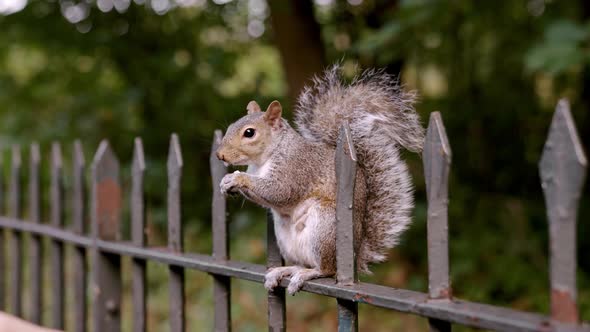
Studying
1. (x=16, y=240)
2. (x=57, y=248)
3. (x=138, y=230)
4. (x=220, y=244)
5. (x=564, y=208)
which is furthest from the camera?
(x=16, y=240)

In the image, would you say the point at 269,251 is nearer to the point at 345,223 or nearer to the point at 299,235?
the point at 299,235

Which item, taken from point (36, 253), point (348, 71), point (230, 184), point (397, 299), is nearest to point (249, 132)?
point (230, 184)

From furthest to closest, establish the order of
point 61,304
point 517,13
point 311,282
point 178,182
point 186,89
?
point 517,13, point 186,89, point 61,304, point 178,182, point 311,282

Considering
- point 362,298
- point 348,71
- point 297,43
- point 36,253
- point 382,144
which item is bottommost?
point 36,253

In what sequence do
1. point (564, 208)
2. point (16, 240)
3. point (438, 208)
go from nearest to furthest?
point (564, 208), point (438, 208), point (16, 240)

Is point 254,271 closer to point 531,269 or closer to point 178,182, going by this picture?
point 178,182

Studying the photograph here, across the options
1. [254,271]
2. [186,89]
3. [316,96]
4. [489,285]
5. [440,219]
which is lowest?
[489,285]

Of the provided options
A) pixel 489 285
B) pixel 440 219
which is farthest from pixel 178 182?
pixel 489 285

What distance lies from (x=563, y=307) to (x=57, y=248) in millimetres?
1983

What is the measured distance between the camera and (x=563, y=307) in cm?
91

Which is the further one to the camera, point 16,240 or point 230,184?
point 16,240

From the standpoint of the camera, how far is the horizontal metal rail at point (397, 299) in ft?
3.11

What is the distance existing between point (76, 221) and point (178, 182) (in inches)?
28.0

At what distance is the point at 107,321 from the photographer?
83.7 inches
